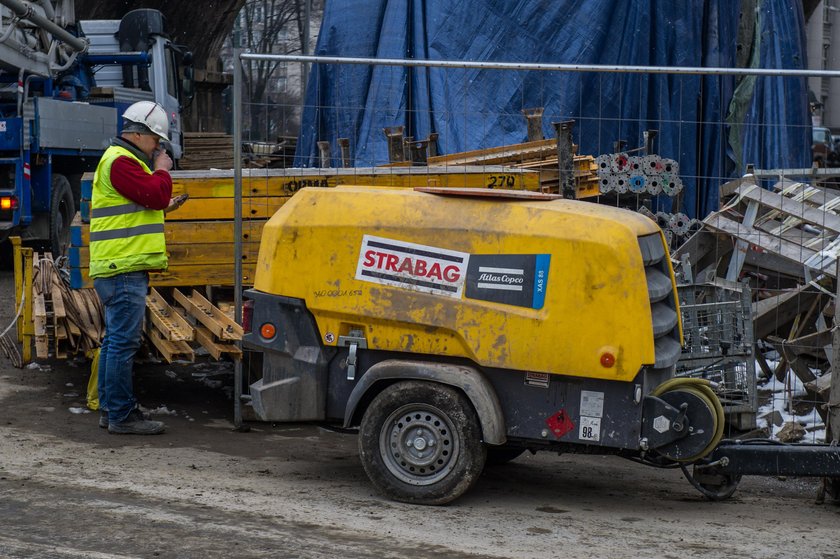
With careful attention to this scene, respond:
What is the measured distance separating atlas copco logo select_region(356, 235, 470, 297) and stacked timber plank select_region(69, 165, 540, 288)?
217cm

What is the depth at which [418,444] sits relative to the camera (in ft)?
19.0

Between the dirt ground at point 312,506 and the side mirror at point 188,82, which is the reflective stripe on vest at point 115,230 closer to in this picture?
the dirt ground at point 312,506

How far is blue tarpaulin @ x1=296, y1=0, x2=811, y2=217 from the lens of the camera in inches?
523

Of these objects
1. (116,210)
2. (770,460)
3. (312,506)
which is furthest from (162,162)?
(770,460)

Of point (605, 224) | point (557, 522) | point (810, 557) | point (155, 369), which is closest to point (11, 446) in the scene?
point (155, 369)

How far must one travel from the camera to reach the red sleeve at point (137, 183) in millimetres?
6918

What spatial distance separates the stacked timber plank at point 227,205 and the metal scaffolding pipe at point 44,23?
7.11 m

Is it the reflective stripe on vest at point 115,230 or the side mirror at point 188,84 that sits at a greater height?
the side mirror at point 188,84

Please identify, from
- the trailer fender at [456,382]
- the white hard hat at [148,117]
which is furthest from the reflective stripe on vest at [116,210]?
the trailer fender at [456,382]

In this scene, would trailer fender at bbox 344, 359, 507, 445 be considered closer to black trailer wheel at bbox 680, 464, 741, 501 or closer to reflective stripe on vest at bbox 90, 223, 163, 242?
black trailer wheel at bbox 680, 464, 741, 501

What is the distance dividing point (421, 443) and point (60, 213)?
9986 mm

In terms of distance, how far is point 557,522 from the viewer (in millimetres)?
5566

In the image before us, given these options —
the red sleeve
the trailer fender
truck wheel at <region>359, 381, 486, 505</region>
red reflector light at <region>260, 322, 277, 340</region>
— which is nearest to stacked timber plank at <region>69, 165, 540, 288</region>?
the red sleeve

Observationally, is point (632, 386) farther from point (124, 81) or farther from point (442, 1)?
point (124, 81)
